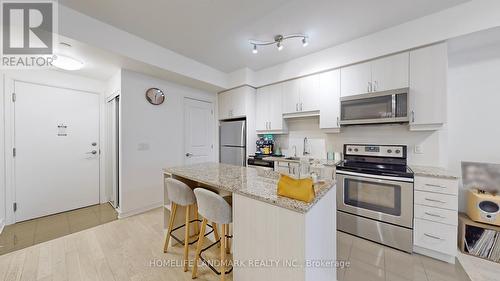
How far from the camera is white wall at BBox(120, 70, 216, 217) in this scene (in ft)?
9.09

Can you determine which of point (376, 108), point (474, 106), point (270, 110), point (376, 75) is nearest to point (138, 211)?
point (270, 110)

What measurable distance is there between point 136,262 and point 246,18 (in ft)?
9.44

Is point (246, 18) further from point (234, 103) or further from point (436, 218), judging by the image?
point (436, 218)

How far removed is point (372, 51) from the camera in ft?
7.67

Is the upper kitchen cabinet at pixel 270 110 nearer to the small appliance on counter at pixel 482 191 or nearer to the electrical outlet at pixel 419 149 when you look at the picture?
the electrical outlet at pixel 419 149

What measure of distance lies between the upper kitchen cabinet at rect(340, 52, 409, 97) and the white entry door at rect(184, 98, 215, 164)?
2.70 m

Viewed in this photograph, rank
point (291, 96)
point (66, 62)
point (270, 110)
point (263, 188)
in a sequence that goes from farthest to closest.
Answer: point (270, 110) < point (291, 96) < point (66, 62) < point (263, 188)

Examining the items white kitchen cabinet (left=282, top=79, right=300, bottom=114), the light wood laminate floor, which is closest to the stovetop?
the light wood laminate floor

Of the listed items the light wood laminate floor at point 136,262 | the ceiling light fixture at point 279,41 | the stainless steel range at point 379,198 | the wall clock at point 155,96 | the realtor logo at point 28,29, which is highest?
the ceiling light fixture at point 279,41

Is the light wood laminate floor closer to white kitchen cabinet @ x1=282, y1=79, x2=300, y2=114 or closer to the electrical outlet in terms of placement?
the electrical outlet

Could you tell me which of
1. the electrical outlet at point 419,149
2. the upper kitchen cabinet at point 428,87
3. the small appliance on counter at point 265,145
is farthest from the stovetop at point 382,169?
the small appliance on counter at point 265,145

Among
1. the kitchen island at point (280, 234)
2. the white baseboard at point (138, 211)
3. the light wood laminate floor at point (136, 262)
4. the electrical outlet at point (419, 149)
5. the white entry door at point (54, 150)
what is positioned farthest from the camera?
the white baseboard at point (138, 211)

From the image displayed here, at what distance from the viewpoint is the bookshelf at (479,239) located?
5.73 feet

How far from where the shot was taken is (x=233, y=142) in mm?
3795
